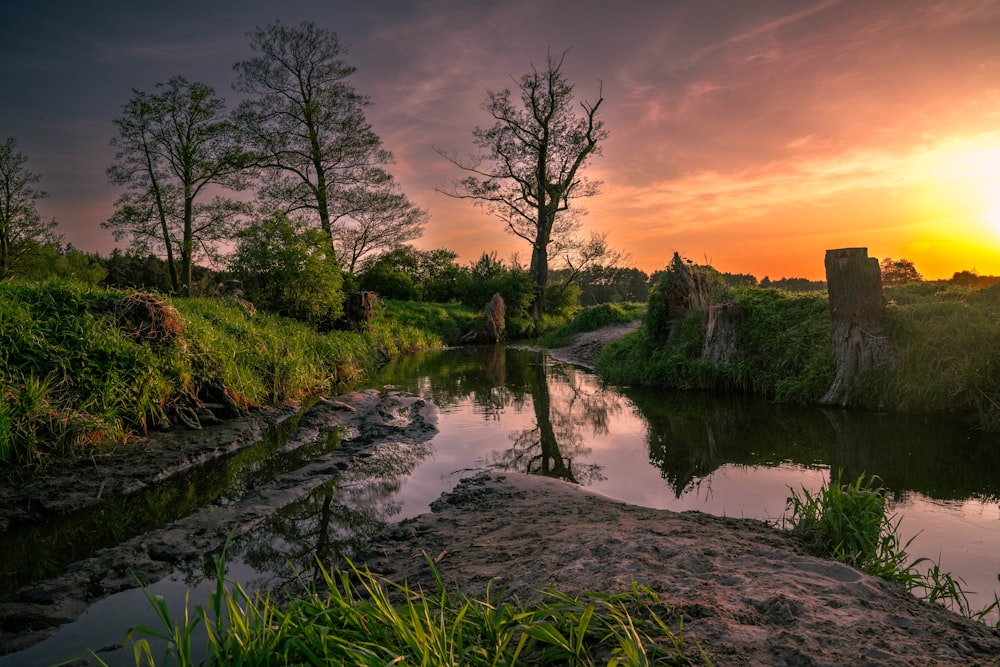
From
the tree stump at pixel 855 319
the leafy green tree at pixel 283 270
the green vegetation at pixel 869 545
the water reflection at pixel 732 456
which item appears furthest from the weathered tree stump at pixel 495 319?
the green vegetation at pixel 869 545

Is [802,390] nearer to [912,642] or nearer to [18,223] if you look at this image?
[912,642]

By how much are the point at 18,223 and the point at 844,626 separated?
35360 mm

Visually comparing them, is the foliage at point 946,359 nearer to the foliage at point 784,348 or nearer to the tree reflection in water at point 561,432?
the foliage at point 784,348

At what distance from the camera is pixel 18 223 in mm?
26391

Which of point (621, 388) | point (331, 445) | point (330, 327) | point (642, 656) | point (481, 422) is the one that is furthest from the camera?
point (330, 327)

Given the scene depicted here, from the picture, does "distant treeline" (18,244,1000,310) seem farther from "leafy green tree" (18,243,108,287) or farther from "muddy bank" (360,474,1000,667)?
"muddy bank" (360,474,1000,667)

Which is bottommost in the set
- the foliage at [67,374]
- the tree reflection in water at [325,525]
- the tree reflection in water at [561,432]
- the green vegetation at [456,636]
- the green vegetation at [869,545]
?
the tree reflection in water at [325,525]

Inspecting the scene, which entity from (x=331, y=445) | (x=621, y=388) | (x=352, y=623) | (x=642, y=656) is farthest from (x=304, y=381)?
(x=642, y=656)

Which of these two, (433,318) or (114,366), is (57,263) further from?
(114,366)

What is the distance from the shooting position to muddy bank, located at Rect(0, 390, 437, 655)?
3.22 m

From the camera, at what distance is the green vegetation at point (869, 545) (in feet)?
9.40

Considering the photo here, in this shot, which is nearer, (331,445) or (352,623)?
(352,623)

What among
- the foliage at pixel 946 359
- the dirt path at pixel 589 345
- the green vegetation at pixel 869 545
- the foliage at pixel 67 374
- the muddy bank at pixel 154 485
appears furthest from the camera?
the dirt path at pixel 589 345

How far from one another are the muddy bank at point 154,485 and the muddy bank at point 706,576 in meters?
1.39
